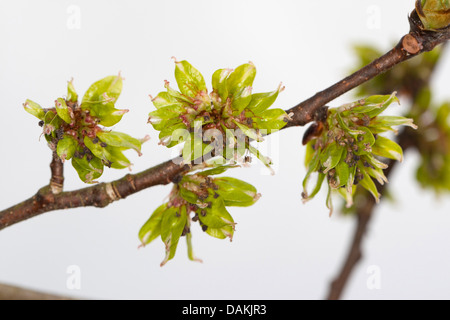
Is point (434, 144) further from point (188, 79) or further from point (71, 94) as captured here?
point (71, 94)

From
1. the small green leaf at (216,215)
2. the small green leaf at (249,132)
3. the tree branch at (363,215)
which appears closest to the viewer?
the small green leaf at (249,132)

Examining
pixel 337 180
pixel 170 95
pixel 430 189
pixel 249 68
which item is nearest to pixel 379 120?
pixel 337 180

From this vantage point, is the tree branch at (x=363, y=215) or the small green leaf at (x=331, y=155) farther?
the tree branch at (x=363, y=215)

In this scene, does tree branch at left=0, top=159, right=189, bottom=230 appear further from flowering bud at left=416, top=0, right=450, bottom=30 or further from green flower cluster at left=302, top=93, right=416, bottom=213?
flowering bud at left=416, top=0, right=450, bottom=30

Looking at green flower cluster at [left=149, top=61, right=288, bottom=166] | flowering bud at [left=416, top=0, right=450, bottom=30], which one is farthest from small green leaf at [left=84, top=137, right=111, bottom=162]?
flowering bud at [left=416, top=0, right=450, bottom=30]

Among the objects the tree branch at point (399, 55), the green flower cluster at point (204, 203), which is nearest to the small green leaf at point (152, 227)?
the green flower cluster at point (204, 203)

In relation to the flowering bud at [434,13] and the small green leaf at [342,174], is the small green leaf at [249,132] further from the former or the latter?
the flowering bud at [434,13]
